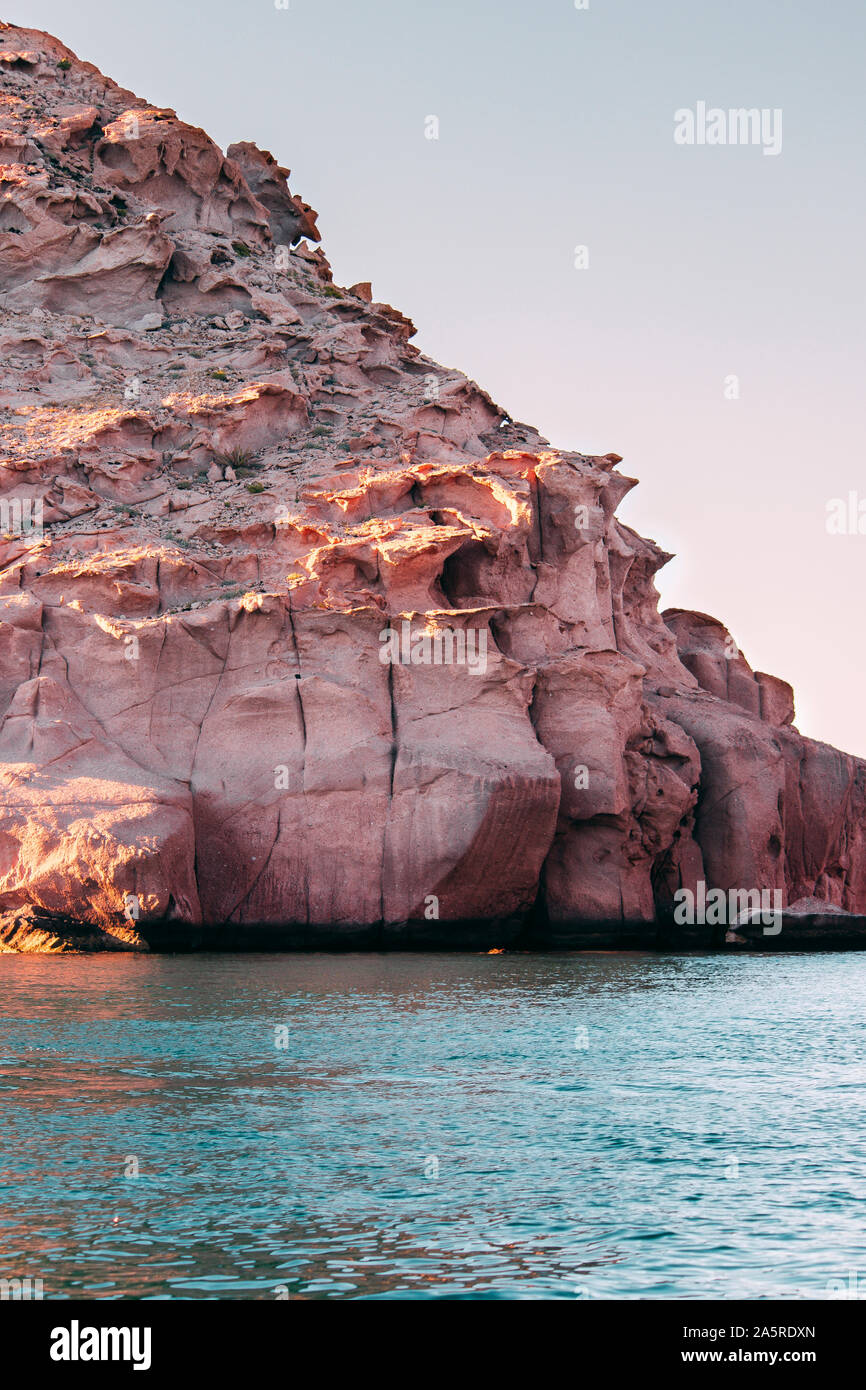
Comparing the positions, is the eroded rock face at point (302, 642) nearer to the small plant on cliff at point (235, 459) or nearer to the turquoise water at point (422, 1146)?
the small plant on cliff at point (235, 459)

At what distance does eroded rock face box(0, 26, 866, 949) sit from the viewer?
1542 inches

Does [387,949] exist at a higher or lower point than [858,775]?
lower

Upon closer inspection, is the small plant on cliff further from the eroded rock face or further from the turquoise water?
the turquoise water

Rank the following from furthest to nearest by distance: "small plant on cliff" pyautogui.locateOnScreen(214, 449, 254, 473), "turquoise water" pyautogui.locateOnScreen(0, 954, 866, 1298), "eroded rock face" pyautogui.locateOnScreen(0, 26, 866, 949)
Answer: "small plant on cliff" pyautogui.locateOnScreen(214, 449, 254, 473), "eroded rock face" pyautogui.locateOnScreen(0, 26, 866, 949), "turquoise water" pyautogui.locateOnScreen(0, 954, 866, 1298)

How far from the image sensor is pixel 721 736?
164 feet

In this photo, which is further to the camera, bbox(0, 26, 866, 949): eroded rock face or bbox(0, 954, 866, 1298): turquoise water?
bbox(0, 26, 866, 949): eroded rock face

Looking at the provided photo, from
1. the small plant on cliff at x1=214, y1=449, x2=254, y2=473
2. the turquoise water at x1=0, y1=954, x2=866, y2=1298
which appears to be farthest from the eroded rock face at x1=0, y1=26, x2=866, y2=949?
the turquoise water at x1=0, y1=954, x2=866, y2=1298

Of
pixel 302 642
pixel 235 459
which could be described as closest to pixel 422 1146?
pixel 302 642

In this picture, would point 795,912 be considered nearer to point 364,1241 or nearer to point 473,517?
point 473,517

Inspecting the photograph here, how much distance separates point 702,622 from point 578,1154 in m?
51.2

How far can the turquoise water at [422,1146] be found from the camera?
34.3 feet

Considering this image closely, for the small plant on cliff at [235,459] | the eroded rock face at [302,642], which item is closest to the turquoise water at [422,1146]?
the eroded rock face at [302,642]

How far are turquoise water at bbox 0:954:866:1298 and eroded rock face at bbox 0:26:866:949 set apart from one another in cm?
1167
